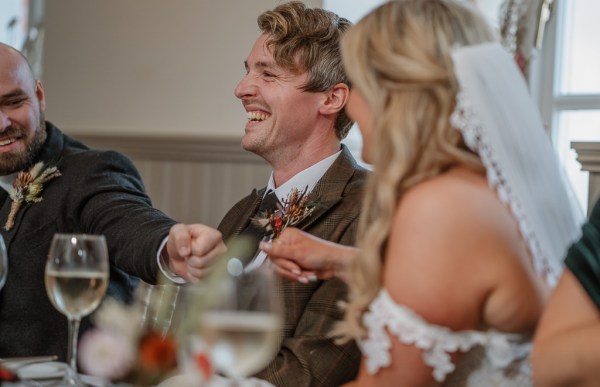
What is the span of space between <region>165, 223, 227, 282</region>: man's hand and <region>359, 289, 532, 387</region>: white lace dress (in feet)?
1.84

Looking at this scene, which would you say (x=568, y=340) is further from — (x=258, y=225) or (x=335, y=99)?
(x=335, y=99)

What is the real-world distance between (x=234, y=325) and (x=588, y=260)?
469 millimetres

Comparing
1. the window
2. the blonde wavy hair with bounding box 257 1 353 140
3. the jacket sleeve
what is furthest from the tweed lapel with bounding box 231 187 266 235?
the window

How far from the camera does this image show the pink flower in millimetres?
960

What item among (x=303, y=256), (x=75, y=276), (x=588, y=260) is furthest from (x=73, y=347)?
(x=588, y=260)

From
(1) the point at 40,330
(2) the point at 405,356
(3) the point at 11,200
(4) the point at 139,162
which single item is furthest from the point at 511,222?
(4) the point at 139,162

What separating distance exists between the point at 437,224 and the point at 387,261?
114mm

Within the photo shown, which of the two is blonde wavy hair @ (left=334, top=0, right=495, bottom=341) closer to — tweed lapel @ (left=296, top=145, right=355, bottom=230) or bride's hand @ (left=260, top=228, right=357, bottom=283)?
bride's hand @ (left=260, top=228, right=357, bottom=283)

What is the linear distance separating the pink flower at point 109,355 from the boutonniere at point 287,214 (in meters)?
1.22

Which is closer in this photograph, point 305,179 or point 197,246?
point 197,246

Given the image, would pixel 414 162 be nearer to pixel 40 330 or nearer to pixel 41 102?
pixel 40 330

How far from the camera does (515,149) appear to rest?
1419 millimetres

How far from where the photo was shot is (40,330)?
2477 millimetres

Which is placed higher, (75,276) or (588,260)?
(588,260)
